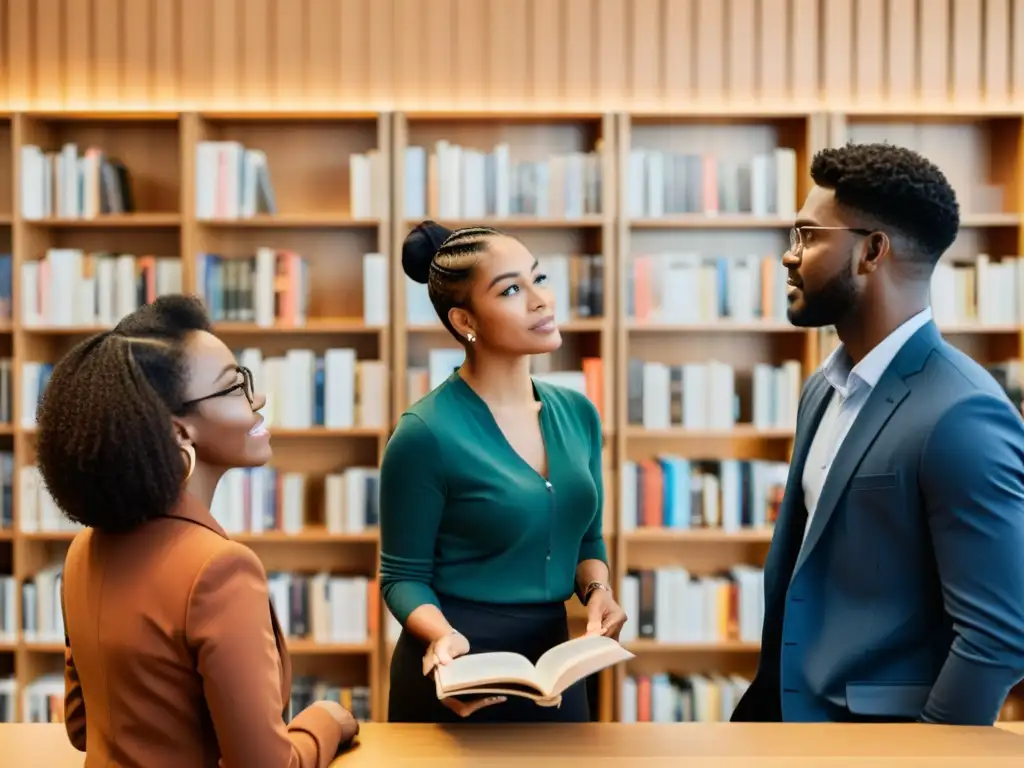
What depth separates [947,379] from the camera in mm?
1568

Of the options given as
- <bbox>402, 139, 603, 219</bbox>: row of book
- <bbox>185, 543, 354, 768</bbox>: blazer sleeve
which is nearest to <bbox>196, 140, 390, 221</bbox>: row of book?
<bbox>402, 139, 603, 219</bbox>: row of book

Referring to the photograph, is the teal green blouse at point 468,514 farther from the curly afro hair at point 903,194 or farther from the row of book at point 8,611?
the row of book at point 8,611

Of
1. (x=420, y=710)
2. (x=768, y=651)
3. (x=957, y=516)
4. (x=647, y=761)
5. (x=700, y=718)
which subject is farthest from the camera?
(x=700, y=718)

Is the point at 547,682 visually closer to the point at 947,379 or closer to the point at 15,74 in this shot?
the point at 947,379

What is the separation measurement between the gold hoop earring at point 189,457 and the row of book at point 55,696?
9.47 ft

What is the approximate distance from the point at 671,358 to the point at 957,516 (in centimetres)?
279

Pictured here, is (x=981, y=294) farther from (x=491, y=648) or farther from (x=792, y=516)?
(x=491, y=648)

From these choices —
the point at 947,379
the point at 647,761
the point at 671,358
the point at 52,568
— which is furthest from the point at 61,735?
the point at 671,358

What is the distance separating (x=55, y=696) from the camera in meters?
3.94

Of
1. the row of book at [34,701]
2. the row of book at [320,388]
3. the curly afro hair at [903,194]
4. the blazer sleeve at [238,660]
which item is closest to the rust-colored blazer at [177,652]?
the blazer sleeve at [238,660]

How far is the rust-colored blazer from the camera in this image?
3.77 ft

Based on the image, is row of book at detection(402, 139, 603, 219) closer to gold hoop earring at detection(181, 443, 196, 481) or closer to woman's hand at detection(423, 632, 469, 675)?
woman's hand at detection(423, 632, 469, 675)

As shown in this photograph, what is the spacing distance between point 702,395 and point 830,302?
232 cm

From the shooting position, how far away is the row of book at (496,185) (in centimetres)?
393
